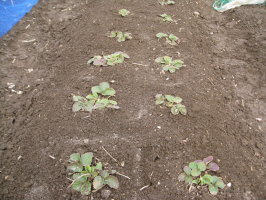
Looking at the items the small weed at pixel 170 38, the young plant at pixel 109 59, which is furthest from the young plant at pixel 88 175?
the small weed at pixel 170 38

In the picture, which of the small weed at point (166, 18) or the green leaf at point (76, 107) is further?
the small weed at point (166, 18)

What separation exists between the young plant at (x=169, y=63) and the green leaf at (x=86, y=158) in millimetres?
1378

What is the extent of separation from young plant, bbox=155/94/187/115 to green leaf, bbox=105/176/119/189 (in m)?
0.83

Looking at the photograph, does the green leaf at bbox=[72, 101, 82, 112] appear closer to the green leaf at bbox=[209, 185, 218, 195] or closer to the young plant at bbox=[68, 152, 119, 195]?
the young plant at bbox=[68, 152, 119, 195]

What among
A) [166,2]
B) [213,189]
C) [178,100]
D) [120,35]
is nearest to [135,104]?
[178,100]

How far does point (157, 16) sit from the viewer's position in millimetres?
3928

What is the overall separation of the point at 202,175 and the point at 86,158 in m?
0.88

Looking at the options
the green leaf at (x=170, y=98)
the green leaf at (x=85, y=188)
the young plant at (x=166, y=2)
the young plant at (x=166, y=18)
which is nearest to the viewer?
the green leaf at (x=85, y=188)

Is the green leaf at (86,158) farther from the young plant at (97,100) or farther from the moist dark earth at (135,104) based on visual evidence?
the young plant at (97,100)

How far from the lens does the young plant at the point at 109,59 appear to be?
285 centimetres

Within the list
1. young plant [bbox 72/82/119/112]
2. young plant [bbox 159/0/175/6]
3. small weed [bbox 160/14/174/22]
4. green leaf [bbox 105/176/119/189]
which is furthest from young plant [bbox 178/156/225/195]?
young plant [bbox 159/0/175/6]

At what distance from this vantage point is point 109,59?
2.90 meters

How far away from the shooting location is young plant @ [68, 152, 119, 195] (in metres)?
1.75

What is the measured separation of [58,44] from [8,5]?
131 centimetres
